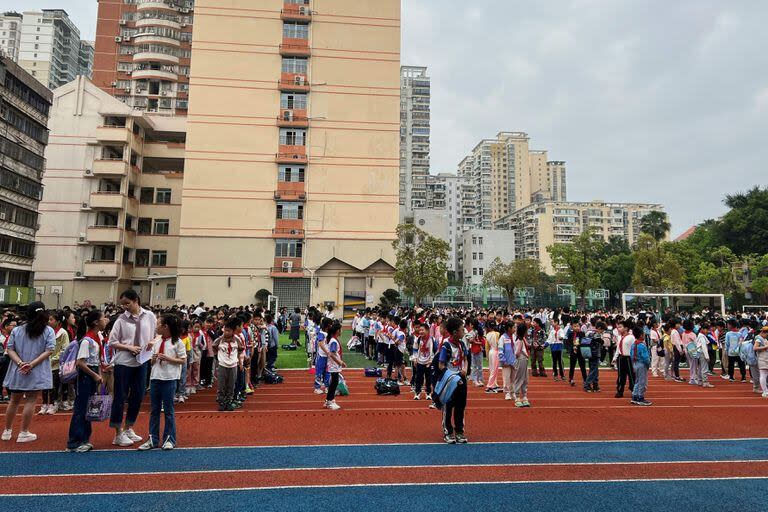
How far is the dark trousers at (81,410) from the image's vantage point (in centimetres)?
609

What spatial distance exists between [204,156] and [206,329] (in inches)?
1054

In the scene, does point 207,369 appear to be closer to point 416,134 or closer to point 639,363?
point 639,363

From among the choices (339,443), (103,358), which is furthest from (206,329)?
(339,443)

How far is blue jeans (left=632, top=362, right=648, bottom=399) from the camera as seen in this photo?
383 inches

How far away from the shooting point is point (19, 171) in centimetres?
3156

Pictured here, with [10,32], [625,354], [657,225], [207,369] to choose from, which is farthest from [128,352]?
[10,32]

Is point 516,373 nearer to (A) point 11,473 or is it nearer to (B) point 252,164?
(A) point 11,473

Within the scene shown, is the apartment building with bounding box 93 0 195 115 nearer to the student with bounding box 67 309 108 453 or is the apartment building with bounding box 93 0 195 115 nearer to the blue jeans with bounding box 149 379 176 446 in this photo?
the student with bounding box 67 309 108 453

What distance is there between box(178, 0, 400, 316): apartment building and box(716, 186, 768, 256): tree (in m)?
39.0

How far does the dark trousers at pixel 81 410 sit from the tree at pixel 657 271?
40622 mm

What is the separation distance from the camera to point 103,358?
7.43 meters

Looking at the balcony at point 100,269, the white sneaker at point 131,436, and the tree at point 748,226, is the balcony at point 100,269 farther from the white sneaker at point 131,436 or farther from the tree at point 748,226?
the tree at point 748,226

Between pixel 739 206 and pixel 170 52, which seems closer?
pixel 739 206

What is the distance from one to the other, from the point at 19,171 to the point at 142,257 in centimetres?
1021
